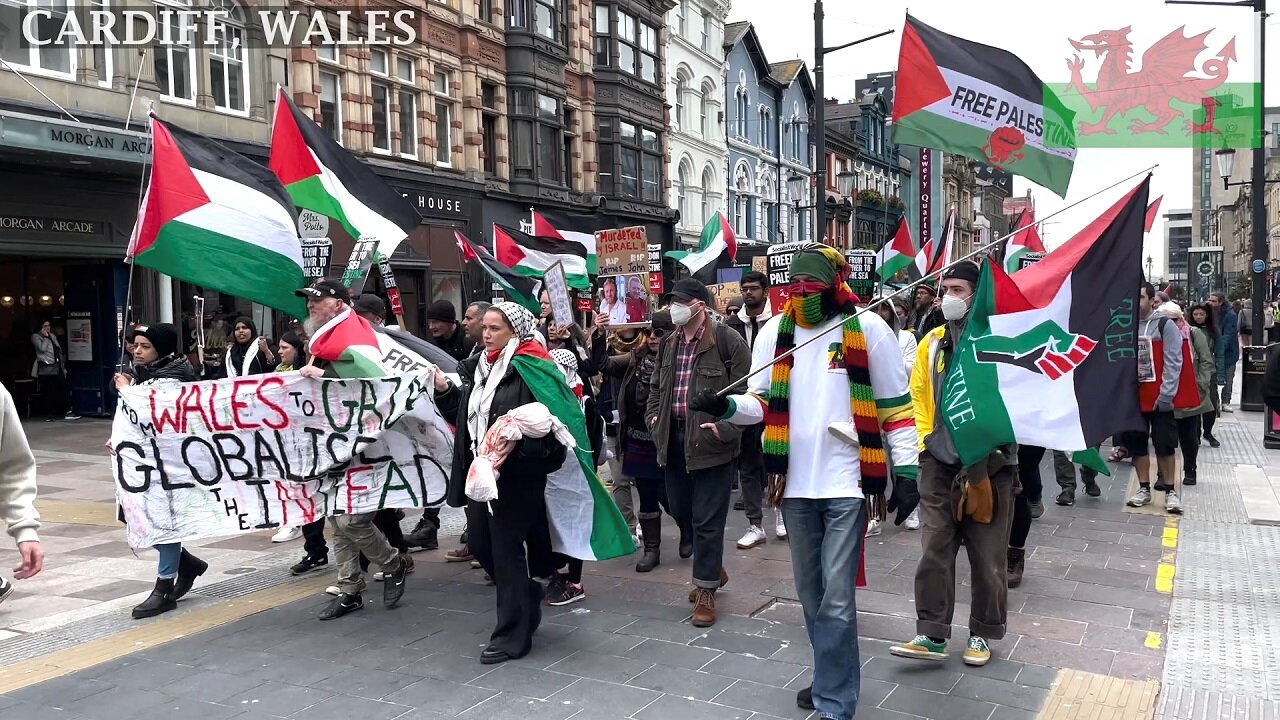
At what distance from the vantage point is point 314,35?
2066 centimetres

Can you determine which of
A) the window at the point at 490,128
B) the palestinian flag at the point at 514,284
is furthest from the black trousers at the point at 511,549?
the window at the point at 490,128

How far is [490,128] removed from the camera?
88.7ft

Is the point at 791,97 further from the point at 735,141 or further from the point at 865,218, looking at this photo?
the point at 865,218

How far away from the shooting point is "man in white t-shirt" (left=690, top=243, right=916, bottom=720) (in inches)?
166

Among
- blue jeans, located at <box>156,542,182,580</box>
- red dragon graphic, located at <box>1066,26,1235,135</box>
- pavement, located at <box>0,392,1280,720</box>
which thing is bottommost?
pavement, located at <box>0,392,1280,720</box>

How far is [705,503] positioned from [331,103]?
18292 mm

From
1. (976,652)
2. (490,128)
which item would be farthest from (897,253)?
(490,128)

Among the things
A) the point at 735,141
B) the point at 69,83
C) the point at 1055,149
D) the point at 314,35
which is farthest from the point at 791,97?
the point at 1055,149

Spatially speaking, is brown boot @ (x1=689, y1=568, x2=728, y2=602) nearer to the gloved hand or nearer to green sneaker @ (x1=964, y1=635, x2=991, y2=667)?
green sneaker @ (x1=964, y1=635, x2=991, y2=667)

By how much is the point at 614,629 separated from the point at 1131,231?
11.1ft

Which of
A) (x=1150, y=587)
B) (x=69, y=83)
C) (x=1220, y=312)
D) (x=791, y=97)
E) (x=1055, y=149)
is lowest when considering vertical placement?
(x=1150, y=587)

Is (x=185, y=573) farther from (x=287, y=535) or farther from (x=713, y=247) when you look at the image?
(x=713, y=247)

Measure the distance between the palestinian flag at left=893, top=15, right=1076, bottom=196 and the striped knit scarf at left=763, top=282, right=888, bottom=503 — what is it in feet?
11.1

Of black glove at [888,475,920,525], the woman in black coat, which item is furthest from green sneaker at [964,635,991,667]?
the woman in black coat
